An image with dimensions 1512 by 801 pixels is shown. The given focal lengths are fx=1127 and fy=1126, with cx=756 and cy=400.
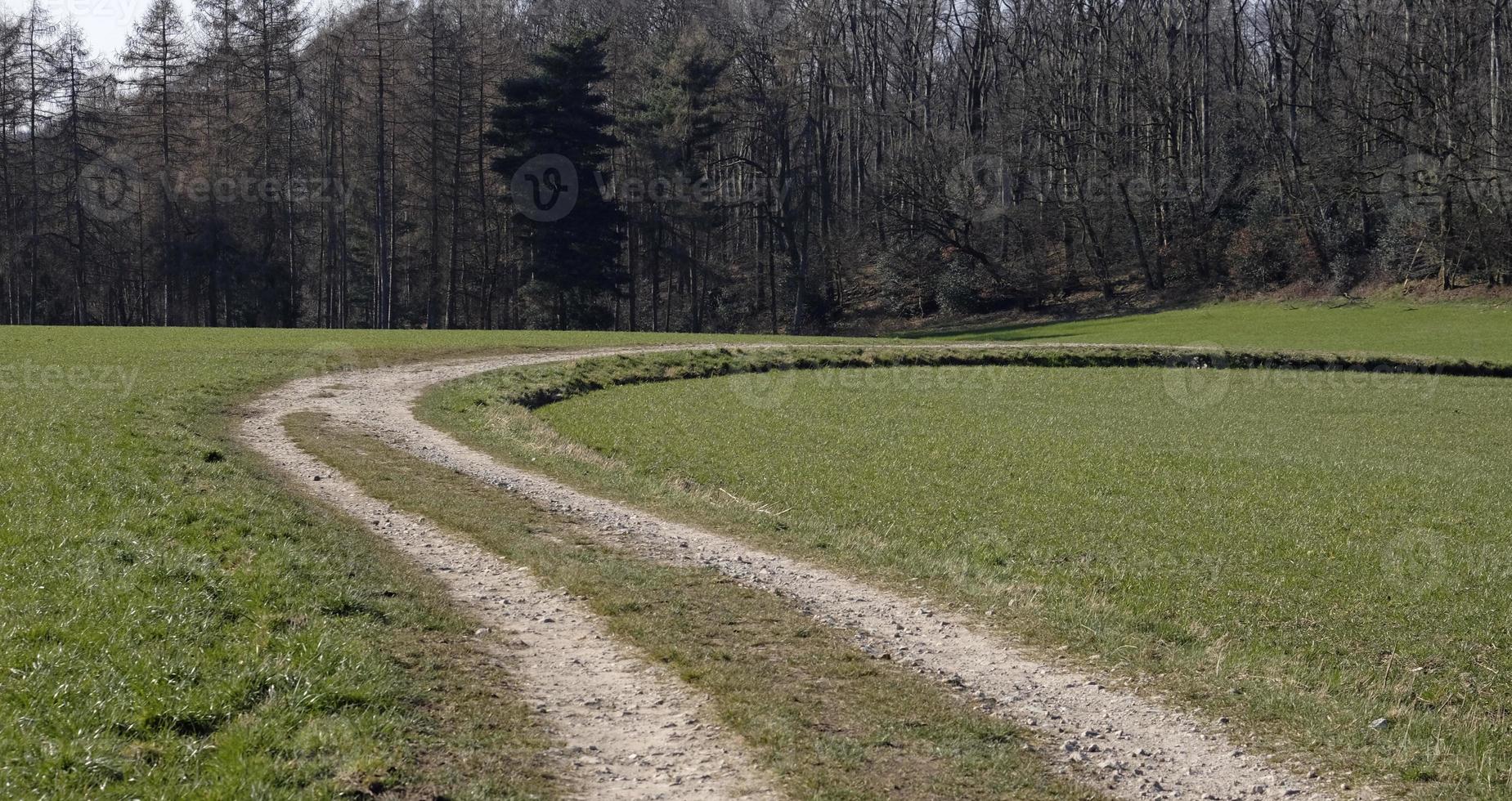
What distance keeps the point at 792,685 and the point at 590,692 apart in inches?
52.9

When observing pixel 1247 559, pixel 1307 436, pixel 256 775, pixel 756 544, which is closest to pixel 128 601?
pixel 256 775

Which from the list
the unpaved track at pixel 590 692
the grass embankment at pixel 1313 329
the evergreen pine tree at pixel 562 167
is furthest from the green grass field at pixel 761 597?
the evergreen pine tree at pixel 562 167

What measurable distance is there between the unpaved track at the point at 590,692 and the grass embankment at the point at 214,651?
26 cm

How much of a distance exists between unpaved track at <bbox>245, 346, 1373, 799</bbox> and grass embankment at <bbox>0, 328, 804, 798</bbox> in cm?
290

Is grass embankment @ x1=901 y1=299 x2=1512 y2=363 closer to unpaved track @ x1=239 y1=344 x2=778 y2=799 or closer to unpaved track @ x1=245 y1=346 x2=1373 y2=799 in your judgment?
unpaved track @ x1=245 y1=346 x2=1373 y2=799

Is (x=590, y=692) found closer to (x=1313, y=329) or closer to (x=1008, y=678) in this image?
(x=1008, y=678)

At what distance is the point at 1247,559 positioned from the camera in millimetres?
12797

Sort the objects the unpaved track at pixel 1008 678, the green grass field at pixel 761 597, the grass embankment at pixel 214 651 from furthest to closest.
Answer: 1. the unpaved track at pixel 1008 678
2. the green grass field at pixel 761 597
3. the grass embankment at pixel 214 651

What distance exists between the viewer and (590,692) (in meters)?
7.22

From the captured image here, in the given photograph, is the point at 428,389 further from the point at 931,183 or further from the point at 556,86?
the point at 931,183

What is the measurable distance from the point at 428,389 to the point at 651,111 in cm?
3934

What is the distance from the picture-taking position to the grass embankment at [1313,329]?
136 ft

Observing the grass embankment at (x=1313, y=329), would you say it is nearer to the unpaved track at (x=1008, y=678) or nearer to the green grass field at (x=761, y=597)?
the green grass field at (x=761, y=597)

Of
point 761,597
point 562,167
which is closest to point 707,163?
point 562,167
